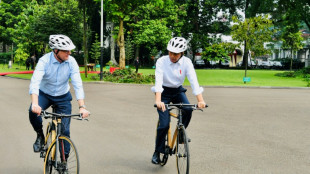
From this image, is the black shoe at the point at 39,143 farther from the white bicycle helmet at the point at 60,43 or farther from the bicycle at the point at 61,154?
the white bicycle helmet at the point at 60,43

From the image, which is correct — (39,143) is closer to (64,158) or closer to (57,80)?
(57,80)

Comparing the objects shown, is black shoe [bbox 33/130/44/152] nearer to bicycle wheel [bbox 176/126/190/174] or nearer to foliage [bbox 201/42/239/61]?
bicycle wheel [bbox 176/126/190/174]

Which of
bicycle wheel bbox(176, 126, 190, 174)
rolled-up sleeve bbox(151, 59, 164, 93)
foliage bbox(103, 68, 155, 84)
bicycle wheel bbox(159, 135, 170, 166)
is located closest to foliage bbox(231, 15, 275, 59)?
foliage bbox(103, 68, 155, 84)

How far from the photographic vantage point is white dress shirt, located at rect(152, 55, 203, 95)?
493cm

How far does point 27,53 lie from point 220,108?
3595cm

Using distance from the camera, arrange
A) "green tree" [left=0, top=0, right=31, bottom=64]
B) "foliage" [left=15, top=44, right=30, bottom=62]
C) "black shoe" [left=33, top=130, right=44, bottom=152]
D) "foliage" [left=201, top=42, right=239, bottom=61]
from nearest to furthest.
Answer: "black shoe" [left=33, top=130, right=44, bottom=152]
"foliage" [left=15, top=44, right=30, bottom=62]
"foliage" [left=201, top=42, right=239, bottom=61]
"green tree" [left=0, top=0, right=31, bottom=64]

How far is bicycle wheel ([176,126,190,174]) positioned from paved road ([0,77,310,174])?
0.45 metres

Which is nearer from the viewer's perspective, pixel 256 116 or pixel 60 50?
pixel 60 50

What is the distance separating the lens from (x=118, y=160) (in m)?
5.66

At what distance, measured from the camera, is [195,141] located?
7.03 m

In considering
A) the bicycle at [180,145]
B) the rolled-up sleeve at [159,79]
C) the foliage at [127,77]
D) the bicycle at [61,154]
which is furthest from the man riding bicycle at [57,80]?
the foliage at [127,77]

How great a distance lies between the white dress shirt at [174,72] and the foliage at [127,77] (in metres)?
18.9

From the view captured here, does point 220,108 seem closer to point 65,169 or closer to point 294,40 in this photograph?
point 65,169

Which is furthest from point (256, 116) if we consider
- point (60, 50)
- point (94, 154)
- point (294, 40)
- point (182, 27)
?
point (182, 27)
